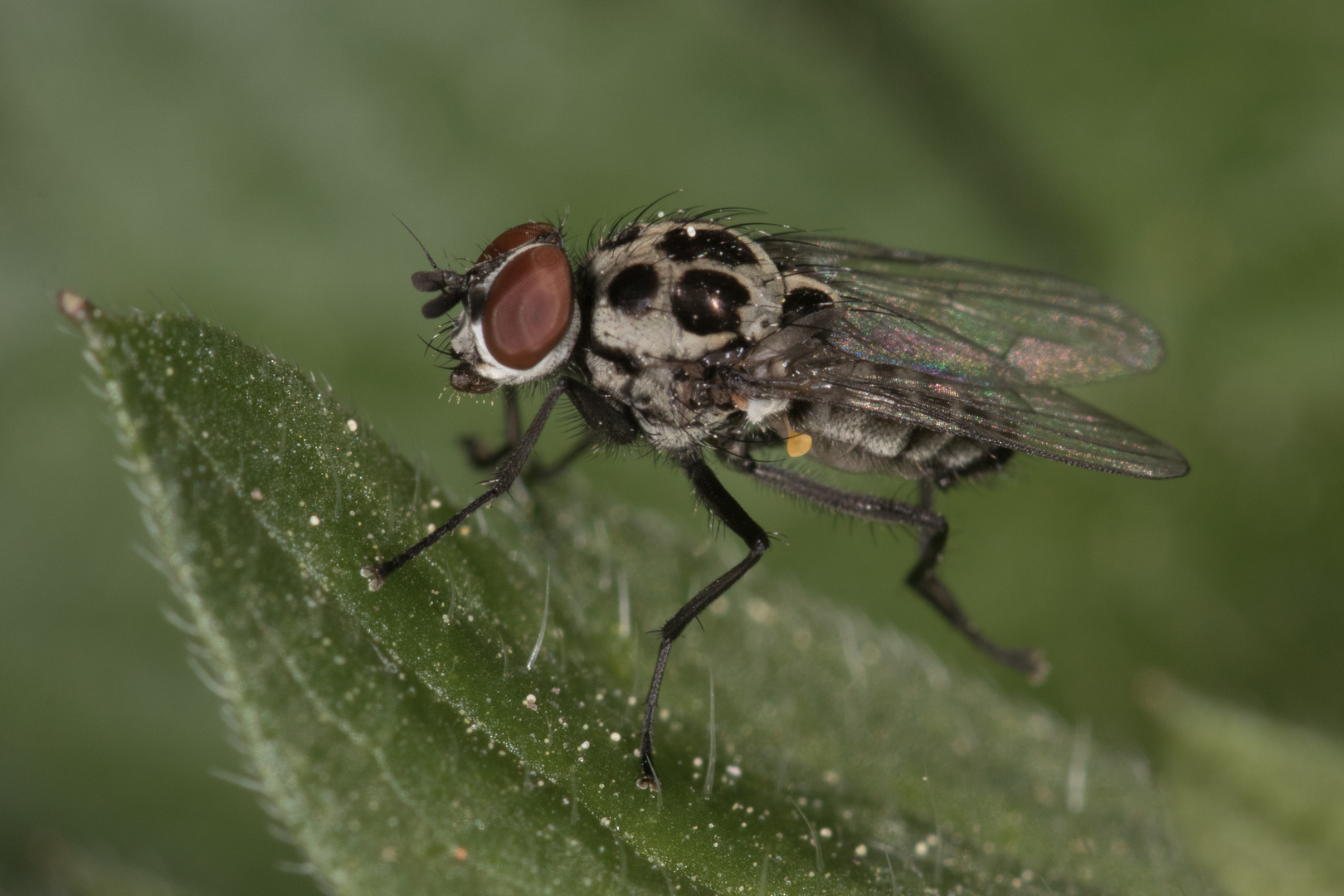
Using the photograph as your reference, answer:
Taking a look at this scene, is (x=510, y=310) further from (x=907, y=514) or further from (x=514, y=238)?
(x=907, y=514)

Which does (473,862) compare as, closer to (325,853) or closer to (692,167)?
(325,853)

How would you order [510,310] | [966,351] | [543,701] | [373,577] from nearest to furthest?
[373,577] → [543,701] → [510,310] → [966,351]

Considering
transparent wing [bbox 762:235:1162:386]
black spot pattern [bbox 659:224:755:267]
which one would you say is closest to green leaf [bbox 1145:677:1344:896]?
transparent wing [bbox 762:235:1162:386]

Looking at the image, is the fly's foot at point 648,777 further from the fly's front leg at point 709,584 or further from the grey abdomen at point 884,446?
the grey abdomen at point 884,446

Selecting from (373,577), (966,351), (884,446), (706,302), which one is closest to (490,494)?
(373,577)

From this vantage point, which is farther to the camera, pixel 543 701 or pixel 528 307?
pixel 528 307

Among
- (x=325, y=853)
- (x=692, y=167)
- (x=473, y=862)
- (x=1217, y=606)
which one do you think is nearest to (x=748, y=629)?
(x=473, y=862)

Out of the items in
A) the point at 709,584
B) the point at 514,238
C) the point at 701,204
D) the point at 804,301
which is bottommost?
the point at 709,584

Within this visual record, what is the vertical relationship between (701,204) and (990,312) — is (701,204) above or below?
above

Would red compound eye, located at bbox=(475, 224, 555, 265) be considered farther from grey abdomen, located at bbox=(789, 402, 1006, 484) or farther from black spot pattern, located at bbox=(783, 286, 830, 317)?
grey abdomen, located at bbox=(789, 402, 1006, 484)
